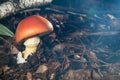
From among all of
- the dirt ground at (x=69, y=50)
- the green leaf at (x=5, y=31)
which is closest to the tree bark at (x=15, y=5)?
the dirt ground at (x=69, y=50)

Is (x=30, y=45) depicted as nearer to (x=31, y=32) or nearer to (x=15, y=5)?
(x=31, y=32)

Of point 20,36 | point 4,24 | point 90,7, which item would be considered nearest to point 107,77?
point 20,36

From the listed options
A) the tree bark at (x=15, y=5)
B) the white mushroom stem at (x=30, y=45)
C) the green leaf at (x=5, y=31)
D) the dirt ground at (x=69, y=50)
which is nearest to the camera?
the dirt ground at (x=69, y=50)

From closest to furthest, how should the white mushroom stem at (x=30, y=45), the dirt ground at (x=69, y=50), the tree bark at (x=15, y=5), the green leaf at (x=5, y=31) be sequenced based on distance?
1. the dirt ground at (x=69, y=50)
2. the white mushroom stem at (x=30, y=45)
3. the green leaf at (x=5, y=31)
4. the tree bark at (x=15, y=5)

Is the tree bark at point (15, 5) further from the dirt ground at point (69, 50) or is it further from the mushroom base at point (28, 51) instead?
the mushroom base at point (28, 51)

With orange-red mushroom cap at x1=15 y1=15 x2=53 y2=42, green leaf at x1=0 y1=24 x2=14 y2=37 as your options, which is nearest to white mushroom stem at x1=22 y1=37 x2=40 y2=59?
orange-red mushroom cap at x1=15 y1=15 x2=53 y2=42

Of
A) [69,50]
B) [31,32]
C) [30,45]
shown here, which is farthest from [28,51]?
[69,50]

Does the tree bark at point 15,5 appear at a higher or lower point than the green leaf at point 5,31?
higher
